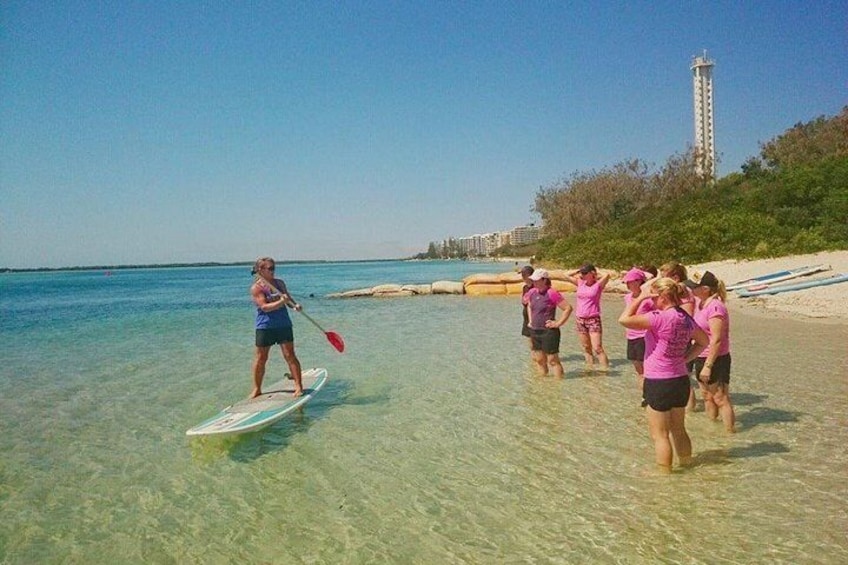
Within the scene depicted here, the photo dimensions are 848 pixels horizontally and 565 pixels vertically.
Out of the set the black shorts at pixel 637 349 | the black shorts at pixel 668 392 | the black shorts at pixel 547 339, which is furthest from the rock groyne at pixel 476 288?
the black shorts at pixel 668 392

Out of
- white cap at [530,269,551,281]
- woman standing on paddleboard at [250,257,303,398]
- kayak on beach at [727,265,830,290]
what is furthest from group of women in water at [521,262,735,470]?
kayak on beach at [727,265,830,290]

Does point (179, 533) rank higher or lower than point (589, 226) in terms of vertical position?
lower

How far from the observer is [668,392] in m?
4.93

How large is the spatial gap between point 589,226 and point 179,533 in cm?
6184

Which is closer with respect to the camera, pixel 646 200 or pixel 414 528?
pixel 414 528

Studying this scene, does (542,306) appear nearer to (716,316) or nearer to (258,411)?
(716,316)

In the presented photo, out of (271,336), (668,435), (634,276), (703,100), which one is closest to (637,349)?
(634,276)

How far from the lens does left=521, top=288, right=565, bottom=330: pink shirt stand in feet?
30.0

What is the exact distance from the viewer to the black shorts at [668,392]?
16.1 ft

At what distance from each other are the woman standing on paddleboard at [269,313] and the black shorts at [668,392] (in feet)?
16.2

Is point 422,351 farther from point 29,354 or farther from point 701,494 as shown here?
point 29,354

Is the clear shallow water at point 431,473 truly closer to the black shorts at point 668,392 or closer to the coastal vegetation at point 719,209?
the black shorts at point 668,392

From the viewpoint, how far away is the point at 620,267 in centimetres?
3609

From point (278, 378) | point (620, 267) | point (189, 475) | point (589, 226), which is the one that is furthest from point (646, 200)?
point (189, 475)
